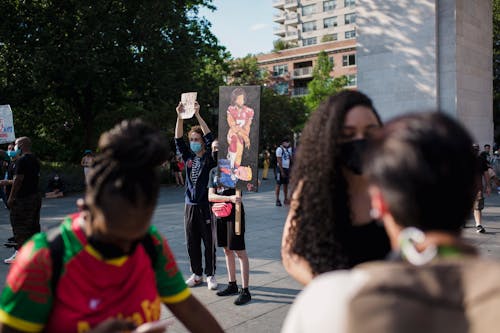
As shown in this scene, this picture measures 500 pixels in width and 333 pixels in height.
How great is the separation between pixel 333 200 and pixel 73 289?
106cm

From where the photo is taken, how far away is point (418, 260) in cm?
114

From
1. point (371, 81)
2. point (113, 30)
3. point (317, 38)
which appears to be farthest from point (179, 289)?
point (317, 38)

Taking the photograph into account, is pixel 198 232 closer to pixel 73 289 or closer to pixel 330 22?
pixel 73 289

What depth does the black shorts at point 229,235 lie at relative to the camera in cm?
566

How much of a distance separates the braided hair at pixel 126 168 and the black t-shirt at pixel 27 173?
6609mm

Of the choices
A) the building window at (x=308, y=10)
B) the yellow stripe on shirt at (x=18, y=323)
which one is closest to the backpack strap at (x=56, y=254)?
the yellow stripe on shirt at (x=18, y=323)

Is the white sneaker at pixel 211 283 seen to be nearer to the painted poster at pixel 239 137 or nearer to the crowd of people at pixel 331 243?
the painted poster at pixel 239 137

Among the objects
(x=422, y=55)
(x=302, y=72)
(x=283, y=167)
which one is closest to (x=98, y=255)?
(x=283, y=167)

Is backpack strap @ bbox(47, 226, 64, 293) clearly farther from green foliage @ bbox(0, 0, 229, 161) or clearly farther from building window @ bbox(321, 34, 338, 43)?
building window @ bbox(321, 34, 338, 43)

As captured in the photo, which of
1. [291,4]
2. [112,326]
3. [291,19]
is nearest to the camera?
[112,326]

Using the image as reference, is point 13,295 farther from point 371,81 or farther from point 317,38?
point 317,38

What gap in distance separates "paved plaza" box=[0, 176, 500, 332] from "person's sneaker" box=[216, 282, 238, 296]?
0.29ft

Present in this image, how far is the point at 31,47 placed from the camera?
21938mm

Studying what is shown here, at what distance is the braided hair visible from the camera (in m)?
1.61
